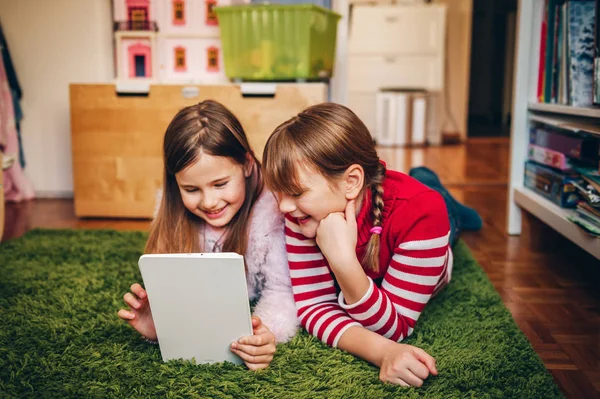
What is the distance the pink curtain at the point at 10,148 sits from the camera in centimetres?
207

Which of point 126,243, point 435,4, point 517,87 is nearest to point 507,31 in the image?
point 435,4

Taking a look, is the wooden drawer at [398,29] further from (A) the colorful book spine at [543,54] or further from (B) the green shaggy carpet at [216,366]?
(B) the green shaggy carpet at [216,366]

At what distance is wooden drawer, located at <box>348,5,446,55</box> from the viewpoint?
4.12 meters

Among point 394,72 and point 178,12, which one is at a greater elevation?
point 178,12

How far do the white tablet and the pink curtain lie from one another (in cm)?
143

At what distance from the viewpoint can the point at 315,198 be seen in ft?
2.93

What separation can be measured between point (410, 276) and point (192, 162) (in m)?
0.40

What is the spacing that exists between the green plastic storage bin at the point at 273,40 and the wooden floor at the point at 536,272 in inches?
23.9

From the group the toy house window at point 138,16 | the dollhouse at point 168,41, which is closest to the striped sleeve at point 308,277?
the dollhouse at point 168,41

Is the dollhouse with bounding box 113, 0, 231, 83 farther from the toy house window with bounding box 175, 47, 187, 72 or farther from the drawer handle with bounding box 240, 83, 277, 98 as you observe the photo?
the drawer handle with bounding box 240, 83, 277, 98

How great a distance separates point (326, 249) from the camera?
887 mm

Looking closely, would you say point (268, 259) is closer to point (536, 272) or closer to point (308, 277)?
point (308, 277)

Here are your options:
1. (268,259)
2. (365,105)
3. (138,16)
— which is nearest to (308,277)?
(268,259)

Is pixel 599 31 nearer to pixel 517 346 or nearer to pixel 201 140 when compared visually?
pixel 517 346
